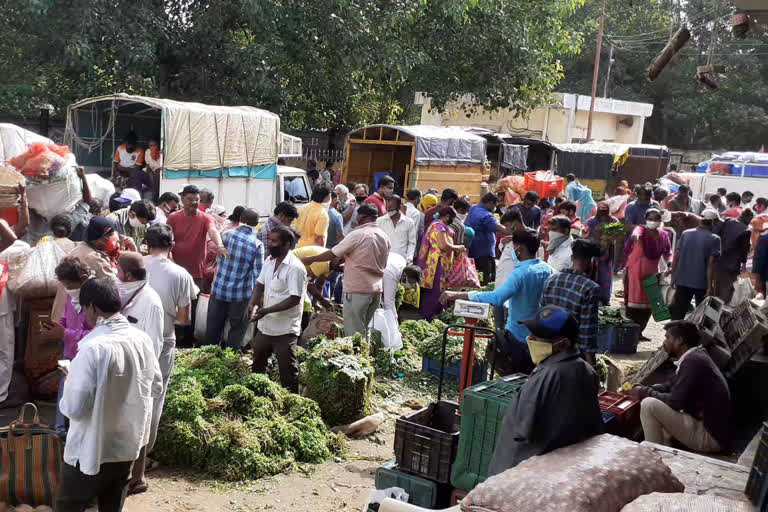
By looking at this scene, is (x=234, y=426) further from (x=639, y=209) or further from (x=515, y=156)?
(x=515, y=156)

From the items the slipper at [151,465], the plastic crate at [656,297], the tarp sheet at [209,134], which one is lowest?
the slipper at [151,465]

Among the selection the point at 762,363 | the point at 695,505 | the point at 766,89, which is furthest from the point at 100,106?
the point at 766,89

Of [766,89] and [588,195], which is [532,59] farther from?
[766,89]

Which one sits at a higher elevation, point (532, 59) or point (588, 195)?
point (532, 59)

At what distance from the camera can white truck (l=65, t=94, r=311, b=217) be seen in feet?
44.5

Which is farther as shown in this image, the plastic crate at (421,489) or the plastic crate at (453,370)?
the plastic crate at (453,370)

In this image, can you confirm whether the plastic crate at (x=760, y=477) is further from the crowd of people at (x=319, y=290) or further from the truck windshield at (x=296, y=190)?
the truck windshield at (x=296, y=190)

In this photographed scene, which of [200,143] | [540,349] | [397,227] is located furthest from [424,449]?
[200,143]

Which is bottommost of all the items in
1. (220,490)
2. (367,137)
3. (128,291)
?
(220,490)

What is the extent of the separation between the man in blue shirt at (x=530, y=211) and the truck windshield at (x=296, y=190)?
12.7ft

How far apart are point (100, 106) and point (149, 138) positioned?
1.27m

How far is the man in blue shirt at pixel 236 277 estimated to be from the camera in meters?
8.21

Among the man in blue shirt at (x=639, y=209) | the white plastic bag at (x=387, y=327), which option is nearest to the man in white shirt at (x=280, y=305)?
the white plastic bag at (x=387, y=327)

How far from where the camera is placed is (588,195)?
63.2 ft
